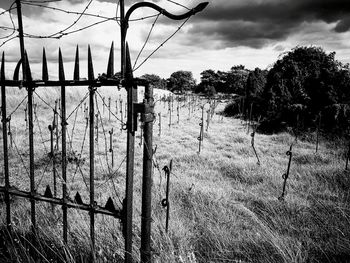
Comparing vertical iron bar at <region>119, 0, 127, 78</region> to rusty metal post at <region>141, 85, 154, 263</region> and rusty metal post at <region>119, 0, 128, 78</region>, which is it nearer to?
rusty metal post at <region>119, 0, 128, 78</region>

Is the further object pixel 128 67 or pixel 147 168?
pixel 147 168

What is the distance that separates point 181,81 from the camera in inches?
2751

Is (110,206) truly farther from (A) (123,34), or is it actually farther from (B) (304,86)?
(B) (304,86)

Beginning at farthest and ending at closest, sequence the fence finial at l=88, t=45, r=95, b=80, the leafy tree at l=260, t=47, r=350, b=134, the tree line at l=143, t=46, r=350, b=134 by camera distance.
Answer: the leafy tree at l=260, t=47, r=350, b=134 < the tree line at l=143, t=46, r=350, b=134 < the fence finial at l=88, t=45, r=95, b=80

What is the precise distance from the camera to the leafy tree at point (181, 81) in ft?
218

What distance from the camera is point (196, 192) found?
15.8 feet

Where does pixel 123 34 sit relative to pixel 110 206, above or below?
above

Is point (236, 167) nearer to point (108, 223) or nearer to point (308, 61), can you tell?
point (108, 223)

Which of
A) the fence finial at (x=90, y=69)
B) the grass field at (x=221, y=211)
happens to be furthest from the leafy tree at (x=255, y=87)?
the fence finial at (x=90, y=69)

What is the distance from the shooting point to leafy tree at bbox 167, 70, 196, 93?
6644 centimetres

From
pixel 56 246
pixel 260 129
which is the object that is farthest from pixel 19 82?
pixel 260 129

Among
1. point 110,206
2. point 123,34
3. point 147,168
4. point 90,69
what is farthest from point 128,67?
point 110,206

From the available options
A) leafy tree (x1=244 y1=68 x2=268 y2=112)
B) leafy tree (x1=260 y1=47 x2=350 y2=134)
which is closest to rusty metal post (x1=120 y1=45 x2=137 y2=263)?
leafy tree (x1=260 y1=47 x2=350 y2=134)

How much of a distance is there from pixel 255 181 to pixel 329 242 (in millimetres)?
3025
